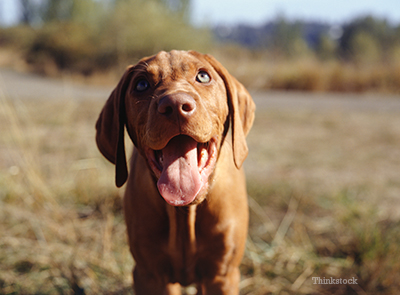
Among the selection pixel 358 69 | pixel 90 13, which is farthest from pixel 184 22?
pixel 358 69

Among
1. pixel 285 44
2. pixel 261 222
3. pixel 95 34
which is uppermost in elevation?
pixel 285 44

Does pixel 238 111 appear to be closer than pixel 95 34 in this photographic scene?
Yes

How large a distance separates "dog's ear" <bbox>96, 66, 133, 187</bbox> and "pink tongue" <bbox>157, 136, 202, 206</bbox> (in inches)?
15.8

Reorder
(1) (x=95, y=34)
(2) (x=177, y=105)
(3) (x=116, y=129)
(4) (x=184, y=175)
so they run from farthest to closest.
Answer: (1) (x=95, y=34)
(3) (x=116, y=129)
(4) (x=184, y=175)
(2) (x=177, y=105)

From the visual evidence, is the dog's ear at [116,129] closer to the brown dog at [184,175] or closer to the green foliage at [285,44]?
the brown dog at [184,175]

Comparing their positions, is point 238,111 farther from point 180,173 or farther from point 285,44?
point 285,44

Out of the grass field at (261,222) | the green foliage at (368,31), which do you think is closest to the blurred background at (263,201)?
the grass field at (261,222)

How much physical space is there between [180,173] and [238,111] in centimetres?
57

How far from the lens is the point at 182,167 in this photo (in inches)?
70.6

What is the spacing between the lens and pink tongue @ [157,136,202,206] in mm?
1741

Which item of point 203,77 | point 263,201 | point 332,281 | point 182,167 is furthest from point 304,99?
point 182,167

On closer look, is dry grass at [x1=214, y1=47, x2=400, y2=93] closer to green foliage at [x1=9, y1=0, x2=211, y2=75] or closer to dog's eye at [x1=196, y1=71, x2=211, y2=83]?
green foliage at [x1=9, y1=0, x2=211, y2=75]

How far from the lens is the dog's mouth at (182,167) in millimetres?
1745

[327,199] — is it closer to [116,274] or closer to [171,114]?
[116,274]
